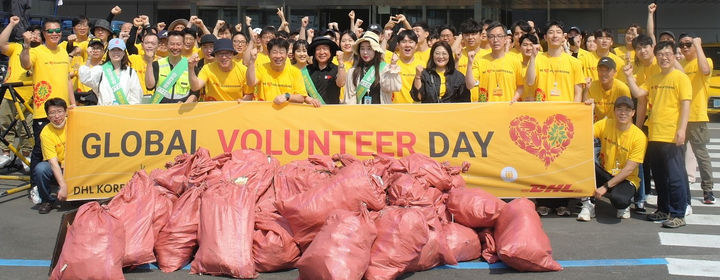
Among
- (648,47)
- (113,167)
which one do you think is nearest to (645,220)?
(648,47)

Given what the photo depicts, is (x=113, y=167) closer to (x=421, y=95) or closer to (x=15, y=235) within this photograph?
(x=15, y=235)

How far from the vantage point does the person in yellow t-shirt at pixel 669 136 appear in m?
7.45

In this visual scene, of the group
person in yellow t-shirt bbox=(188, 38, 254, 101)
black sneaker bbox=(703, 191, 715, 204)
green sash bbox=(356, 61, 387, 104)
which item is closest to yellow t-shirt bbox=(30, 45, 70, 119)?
person in yellow t-shirt bbox=(188, 38, 254, 101)

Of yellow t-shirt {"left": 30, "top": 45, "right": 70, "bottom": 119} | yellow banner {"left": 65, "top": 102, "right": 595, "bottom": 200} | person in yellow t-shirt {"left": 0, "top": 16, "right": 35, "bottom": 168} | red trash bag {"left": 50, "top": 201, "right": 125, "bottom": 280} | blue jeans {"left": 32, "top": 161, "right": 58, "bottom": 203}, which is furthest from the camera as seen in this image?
person in yellow t-shirt {"left": 0, "top": 16, "right": 35, "bottom": 168}

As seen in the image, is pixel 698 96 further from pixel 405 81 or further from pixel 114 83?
pixel 114 83

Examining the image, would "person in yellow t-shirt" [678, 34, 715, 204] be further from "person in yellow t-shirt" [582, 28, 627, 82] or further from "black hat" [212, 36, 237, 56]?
"black hat" [212, 36, 237, 56]

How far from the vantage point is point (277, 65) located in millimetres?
8047

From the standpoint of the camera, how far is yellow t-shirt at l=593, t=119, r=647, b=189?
298 inches

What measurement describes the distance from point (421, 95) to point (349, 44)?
5.19ft

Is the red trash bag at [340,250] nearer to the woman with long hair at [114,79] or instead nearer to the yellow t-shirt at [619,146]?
the yellow t-shirt at [619,146]

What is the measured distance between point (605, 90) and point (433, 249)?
12.3 ft

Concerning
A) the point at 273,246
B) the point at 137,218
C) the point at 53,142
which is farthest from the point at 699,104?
the point at 53,142

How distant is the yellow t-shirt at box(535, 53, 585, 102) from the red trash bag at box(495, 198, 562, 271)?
8.24 feet

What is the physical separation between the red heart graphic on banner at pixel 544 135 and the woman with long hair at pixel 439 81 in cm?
81
